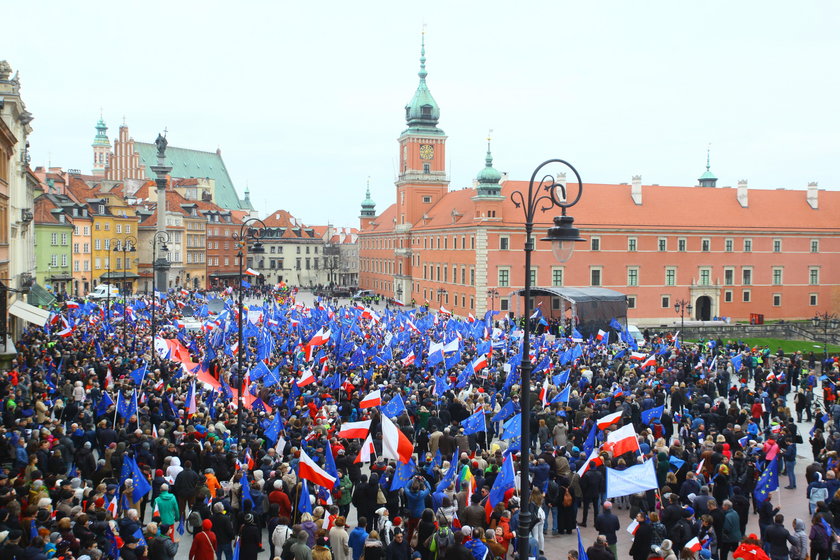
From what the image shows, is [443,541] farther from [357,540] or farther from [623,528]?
[623,528]

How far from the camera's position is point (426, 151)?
77.6 m

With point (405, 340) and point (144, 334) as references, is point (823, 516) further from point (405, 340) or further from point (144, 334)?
point (144, 334)

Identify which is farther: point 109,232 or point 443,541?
point 109,232

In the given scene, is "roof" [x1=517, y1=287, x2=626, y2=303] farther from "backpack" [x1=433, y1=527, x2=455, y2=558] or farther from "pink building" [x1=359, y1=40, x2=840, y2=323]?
"backpack" [x1=433, y1=527, x2=455, y2=558]

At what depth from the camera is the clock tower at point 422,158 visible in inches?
3039

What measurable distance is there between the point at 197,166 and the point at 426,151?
57.3m

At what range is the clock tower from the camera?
253 ft

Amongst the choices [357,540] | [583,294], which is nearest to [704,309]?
[583,294]

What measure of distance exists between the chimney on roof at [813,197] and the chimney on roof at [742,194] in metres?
6.38

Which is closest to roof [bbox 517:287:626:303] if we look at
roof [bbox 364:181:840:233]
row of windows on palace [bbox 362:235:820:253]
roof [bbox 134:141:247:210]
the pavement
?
row of windows on palace [bbox 362:235:820:253]

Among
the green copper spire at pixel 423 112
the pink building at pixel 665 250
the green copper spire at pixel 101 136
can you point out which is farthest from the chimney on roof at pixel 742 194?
the green copper spire at pixel 101 136

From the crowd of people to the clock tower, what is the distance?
5359 centimetres

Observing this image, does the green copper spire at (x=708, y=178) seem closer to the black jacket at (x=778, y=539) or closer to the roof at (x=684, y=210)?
the roof at (x=684, y=210)

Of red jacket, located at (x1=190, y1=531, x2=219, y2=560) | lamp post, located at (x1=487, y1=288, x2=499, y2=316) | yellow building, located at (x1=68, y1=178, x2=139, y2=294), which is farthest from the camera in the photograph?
yellow building, located at (x1=68, y1=178, x2=139, y2=294)
